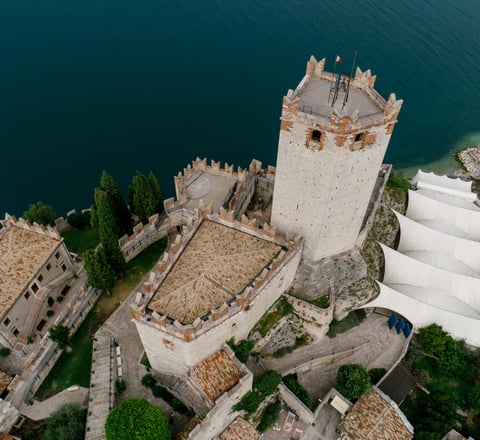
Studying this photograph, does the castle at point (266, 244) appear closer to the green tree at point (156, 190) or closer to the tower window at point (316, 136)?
the tower window at point (316, 136)

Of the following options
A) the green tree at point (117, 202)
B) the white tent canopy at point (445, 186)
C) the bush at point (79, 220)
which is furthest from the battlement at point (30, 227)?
the white tent canopy at point (445, 186)

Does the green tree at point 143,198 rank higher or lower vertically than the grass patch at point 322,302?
higher

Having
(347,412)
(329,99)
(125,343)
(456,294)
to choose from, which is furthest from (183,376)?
(456,294)

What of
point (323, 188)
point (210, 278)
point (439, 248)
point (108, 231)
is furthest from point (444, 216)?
point (108, 231)

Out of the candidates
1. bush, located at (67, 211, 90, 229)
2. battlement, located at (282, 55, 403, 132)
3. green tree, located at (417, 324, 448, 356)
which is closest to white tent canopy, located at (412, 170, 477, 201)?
green tree, located at (417, 324, 448, 356)

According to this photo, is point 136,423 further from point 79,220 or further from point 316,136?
point 79,220

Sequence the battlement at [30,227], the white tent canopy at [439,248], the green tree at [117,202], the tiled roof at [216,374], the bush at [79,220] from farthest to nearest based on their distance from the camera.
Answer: the bush at [79,220]
the white tent canopy at [439,248]
the green tree at [117,202]
the battlement at [30,227]
the tiled roof at [216,374]

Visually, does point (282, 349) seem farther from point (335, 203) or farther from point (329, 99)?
point (329, 99)
